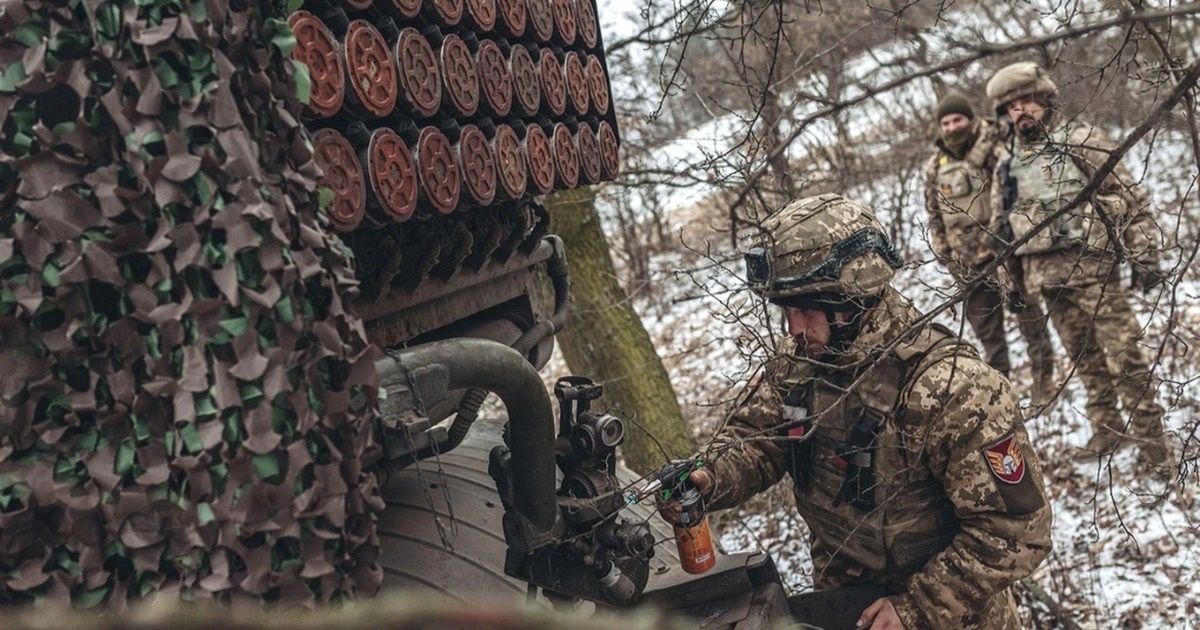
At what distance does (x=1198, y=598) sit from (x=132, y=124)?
5252 millimetres

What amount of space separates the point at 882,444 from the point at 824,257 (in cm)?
58

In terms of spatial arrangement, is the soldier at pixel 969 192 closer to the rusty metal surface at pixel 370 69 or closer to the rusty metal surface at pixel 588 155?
the rusty metal surface at pixel 588 155

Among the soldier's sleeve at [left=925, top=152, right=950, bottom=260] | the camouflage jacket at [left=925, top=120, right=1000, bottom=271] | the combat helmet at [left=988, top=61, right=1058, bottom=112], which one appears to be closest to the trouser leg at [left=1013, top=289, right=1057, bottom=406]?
the camouflage jacket at [left=925, top=120, right=1000, bottom=271]

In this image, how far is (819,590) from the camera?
386cm

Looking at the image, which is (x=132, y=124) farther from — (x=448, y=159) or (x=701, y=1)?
(x=701, y=1)

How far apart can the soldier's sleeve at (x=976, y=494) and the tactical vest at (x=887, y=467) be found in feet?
0.24

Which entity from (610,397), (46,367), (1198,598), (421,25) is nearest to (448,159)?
(421,25)

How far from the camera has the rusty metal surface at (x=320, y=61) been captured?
2.85 m

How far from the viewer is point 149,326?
7.11ft

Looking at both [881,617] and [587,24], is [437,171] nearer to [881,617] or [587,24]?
[587,24]

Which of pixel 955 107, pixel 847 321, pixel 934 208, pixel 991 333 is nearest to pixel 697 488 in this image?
pixel 847 321

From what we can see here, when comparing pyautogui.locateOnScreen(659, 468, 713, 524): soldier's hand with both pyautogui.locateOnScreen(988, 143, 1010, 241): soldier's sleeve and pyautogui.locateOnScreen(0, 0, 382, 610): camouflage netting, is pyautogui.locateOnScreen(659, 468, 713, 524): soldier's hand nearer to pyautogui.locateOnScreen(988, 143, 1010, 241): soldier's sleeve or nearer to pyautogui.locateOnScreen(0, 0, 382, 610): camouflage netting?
pyautogui.locateOnScreen(0, 0, 382, 610): camouflage netting

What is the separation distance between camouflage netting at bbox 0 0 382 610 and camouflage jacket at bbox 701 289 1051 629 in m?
1.52

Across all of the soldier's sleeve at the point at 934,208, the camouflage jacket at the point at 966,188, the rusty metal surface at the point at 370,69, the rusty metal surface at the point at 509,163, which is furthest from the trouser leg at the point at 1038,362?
the rusty metal surface at the point at 370,69
